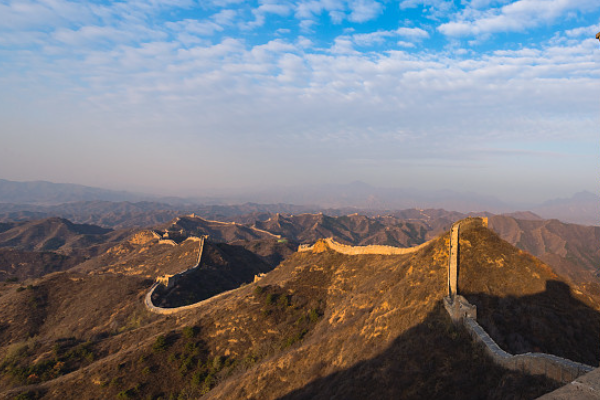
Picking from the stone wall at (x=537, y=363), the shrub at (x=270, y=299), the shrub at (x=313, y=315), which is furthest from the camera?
the shrub at (x=270, y=299)

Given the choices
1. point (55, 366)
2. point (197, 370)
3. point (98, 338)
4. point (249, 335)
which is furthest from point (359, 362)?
point (98, 338)

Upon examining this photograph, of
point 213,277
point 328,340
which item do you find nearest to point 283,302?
point 328,340

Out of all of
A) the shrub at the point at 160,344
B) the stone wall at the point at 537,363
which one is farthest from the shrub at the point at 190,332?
the stone wall at the point at 537,363

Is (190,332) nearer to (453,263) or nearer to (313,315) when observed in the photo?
(313,315)

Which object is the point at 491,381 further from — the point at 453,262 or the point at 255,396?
the point at 255,396

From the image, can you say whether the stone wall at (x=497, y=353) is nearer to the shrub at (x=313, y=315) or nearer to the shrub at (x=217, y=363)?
the shrub at (x=313, y=315)
